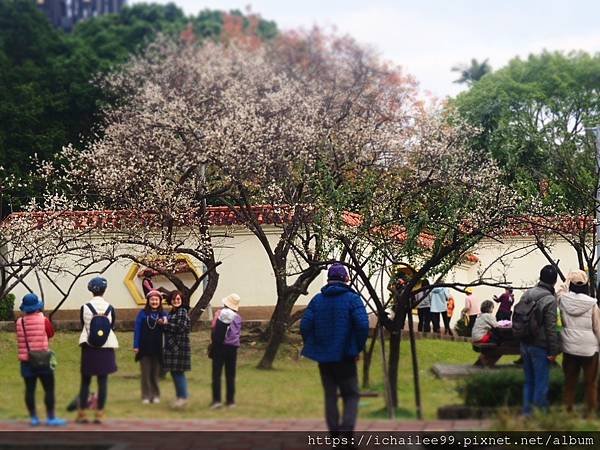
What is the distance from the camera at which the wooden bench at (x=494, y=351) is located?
17.3 meters

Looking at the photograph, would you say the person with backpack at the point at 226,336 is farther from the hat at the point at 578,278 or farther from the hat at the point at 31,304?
the hat at the point at 578,278

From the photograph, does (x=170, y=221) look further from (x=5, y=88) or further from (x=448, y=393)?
(x=5, y=88)

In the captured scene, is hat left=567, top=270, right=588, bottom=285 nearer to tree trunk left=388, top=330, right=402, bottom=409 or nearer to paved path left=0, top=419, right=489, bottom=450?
paved path left=0, top=419, right=489, bottom=450

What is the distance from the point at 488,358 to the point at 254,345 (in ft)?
19.4

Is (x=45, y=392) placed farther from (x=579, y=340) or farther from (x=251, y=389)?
(x=579, y=340)

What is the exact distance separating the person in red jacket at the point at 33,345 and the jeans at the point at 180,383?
167 centimetres

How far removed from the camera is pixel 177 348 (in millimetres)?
13836

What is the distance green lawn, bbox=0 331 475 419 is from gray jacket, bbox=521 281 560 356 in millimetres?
1281


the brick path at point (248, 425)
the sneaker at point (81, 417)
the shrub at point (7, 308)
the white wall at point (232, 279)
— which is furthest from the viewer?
the white wall at point (232, 279)

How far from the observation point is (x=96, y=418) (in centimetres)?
1191

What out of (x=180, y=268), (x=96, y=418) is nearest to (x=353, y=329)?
(x=96, y=418)

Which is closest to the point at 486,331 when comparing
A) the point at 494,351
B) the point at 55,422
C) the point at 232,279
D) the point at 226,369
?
the point at 494,351

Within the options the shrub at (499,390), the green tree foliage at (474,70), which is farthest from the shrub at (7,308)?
the green tree foliage at (474,70)

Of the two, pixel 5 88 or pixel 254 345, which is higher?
pixel 5 88
